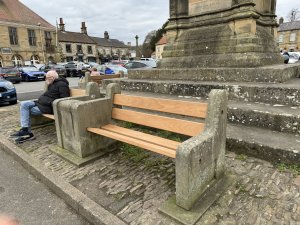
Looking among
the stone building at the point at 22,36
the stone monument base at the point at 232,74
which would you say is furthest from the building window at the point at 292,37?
the stone monument base at the point at 232,74

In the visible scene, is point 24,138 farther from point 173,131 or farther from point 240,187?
point 240,187

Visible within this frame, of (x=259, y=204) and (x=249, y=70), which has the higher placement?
(x=249, y=70)

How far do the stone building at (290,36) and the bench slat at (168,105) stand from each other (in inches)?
2304

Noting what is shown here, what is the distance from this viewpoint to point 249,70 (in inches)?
195

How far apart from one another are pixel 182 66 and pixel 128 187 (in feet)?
15.2

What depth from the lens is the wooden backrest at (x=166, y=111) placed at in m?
2.72

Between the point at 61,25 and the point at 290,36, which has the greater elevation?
the point at 61,25

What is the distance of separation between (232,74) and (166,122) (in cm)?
288

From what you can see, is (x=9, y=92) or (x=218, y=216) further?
(x=9, y=92)

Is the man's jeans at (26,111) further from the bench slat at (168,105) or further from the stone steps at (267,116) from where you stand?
the stone steps at (267,116)

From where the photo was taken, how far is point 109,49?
7094 cm

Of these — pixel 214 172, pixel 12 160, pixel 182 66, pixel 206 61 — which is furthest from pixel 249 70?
pixel 12 160

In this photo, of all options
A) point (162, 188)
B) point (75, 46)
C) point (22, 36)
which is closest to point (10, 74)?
point (162, 188)

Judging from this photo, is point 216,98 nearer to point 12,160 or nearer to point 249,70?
point 249,70
